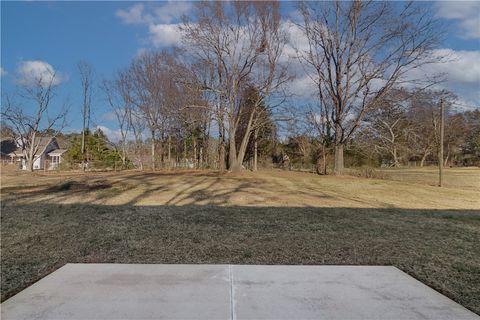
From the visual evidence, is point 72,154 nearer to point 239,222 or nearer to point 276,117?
point 276,117

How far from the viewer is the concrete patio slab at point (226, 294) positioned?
2152 millimetres

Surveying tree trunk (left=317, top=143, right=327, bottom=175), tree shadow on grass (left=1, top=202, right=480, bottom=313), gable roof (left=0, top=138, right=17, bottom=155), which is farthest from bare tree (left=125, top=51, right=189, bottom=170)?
gable roof (left=0, top=138, right=17, bottom=155)

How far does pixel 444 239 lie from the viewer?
4691mm

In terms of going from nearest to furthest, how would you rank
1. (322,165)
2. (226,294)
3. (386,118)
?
Answer: 1. (226,294)
2. (322,165)
3. (386,118)

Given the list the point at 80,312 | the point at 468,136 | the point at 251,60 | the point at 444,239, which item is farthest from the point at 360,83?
the point at 468,136

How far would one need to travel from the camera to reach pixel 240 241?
428cm

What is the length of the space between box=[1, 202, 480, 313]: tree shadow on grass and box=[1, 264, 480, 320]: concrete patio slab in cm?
27

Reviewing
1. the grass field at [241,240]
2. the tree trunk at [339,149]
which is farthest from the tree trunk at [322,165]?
the grass field at [241,240]

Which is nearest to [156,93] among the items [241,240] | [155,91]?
[155,91]

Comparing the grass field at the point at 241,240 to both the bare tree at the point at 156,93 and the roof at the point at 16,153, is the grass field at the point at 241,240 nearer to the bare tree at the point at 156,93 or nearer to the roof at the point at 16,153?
the bare tree at the point at 156,93

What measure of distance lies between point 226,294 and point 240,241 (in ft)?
5.97

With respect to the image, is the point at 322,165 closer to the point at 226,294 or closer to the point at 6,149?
the point at 226,294

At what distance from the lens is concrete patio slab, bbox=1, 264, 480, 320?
2152 millimetres

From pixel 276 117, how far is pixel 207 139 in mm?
8089
